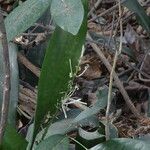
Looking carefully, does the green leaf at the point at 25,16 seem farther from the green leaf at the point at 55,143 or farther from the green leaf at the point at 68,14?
the green leaf at the point at 55,143

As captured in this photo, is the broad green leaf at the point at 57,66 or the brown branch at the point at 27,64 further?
the brown branch at the point at 27,64

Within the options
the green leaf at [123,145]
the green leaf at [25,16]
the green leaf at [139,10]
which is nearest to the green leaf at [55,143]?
the green leaf at [123,145]

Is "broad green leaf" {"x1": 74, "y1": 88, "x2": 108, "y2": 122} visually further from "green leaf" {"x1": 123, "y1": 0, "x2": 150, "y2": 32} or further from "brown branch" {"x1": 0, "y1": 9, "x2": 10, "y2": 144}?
"green leaf" {"x1": 123, "y1": 0, "x2": 150, "y2": 32}

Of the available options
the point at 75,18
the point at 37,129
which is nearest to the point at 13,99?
the point at 37,129

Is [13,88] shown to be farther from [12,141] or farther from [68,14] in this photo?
[68,14]

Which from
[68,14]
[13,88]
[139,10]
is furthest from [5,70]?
[139,10]

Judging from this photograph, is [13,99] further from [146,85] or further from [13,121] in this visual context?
[146,85]
